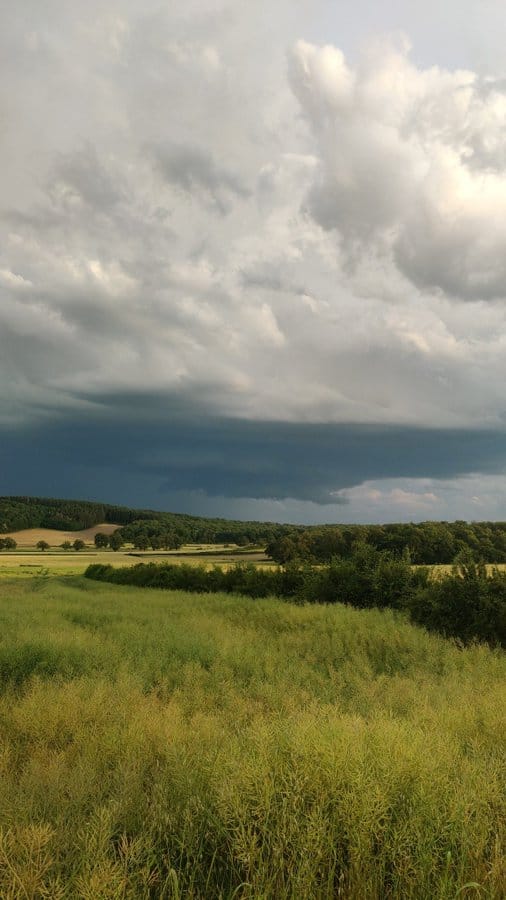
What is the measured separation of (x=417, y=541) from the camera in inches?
2440

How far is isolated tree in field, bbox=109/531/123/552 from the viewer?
439 ft

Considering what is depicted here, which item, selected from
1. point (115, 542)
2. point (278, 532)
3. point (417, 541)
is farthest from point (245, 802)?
point (115, 542)

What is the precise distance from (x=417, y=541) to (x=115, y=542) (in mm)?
92299

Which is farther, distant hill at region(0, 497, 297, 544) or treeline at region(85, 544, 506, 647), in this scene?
distant hill at region(0, 497, 297, 544)

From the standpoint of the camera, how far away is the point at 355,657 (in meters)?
16.1

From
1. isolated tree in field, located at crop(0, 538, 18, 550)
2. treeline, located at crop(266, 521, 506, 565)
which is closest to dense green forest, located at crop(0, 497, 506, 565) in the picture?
treeline, located at crop(266, 521, 506, 565)

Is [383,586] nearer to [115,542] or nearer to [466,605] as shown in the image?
[466,605]

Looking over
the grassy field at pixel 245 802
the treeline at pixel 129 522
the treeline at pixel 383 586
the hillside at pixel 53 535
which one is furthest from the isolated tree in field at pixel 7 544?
the grassy field at pixel 245 802

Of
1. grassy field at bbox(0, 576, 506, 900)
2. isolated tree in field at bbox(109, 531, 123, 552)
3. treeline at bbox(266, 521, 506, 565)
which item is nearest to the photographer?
→ grassy field at bbox(0, 576, 506, 900)

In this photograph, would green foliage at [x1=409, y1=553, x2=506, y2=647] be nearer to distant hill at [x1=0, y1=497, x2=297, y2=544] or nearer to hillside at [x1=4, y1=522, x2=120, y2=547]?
distant hill at [x1=0, y1=497, x2=297, y2=544]

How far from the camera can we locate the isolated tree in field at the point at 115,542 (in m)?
134

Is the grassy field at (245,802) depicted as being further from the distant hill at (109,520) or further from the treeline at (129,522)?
the distant hill at (109,520)

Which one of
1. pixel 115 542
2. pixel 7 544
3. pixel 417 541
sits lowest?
pixel 7 544

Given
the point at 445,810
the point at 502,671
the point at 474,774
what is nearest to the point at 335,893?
the point at 445,810
